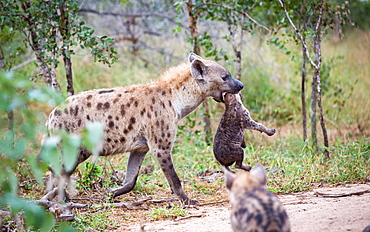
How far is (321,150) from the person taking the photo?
6.61 m

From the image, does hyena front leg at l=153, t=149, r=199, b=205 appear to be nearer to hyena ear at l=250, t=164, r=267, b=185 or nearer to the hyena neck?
the hyena neck

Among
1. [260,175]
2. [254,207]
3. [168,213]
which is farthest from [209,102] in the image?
[254,207]

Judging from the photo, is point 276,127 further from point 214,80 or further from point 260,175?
point 260,175

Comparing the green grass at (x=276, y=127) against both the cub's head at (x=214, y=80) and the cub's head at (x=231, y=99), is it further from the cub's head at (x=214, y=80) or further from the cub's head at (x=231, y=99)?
the cub's head at (x=214, y=80)

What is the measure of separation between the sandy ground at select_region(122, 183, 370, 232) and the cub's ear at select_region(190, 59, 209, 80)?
1.37 meters

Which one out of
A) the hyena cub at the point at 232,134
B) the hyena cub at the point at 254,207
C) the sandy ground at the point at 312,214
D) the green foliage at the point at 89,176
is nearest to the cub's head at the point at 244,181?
the hyena cub at the point at 254,207

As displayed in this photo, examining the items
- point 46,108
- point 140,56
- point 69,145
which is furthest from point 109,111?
point 140,56

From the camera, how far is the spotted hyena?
481cm

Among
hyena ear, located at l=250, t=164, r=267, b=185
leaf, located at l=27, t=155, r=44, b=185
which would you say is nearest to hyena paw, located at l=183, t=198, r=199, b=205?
hyena ear, located at l=250, t=164, r=267, b=185

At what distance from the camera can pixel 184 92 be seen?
5070 mm

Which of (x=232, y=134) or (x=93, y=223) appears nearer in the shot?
(x=93, y=223)

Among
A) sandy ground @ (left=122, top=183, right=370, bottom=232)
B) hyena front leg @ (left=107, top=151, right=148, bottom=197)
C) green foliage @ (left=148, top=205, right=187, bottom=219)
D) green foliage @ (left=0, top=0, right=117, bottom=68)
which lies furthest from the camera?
green foliage @ (left=0, top=0, right=117, bottom=68)

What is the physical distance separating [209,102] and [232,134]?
4173 millimetres

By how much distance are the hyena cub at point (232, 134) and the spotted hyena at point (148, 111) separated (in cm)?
20
